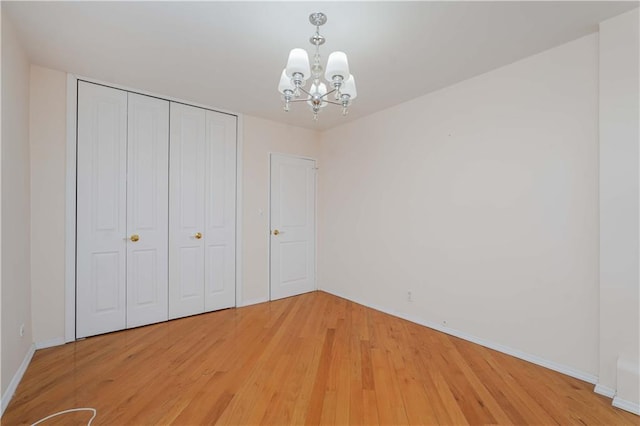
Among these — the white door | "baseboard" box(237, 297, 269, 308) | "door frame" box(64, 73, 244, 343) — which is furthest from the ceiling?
"baseboard" box(237, 297, 269, 308)

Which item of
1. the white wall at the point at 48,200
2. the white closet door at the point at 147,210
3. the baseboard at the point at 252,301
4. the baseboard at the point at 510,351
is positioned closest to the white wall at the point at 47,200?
the white wall at the point at 48,200

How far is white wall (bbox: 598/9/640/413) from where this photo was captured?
75.5 inches

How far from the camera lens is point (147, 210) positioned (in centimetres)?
325

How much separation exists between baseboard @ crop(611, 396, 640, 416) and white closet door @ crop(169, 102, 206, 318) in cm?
385

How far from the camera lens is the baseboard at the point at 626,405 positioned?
1.83 m

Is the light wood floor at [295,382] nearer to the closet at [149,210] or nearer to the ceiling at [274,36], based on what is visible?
the closet at [149,210]

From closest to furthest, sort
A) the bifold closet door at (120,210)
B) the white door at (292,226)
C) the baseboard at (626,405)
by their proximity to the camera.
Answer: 1. the baseboard at (626,405)
2. the bifold closet door at (120,210)
3. the white door at (292,226)

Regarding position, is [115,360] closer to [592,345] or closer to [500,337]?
[500,337]

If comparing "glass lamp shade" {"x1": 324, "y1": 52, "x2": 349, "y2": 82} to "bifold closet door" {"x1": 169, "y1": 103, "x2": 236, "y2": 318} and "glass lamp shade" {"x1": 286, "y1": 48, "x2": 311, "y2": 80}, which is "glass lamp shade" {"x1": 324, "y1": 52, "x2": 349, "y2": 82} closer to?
"glass lamp shade" {"x1": 286, "y1": 48, "x2": 311, "y2": 80}

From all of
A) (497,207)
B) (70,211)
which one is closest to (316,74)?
(497,207)

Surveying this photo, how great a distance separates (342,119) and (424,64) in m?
1.66

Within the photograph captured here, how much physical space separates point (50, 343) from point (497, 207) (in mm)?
4377

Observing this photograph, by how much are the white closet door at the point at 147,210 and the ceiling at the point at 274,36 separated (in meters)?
0.40

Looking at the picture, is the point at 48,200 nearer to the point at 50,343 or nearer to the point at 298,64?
the point at 50,343
